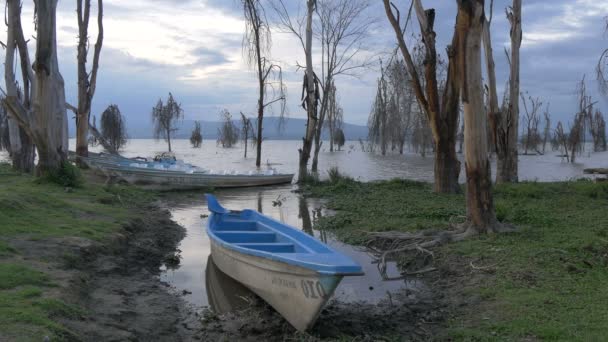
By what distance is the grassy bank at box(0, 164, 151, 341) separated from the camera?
186 inches

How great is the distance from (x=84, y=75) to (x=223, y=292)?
17138 mm

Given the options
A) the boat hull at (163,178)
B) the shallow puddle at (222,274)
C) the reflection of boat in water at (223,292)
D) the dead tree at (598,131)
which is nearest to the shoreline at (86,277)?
the shallow puddle at (222,274)

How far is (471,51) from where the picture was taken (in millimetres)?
8594

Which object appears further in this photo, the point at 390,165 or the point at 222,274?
the point at 390,165

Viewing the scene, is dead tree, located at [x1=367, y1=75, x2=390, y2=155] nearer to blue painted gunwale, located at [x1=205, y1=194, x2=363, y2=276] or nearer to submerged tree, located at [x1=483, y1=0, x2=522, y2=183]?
submerged tree, located at [x1=483, y1=0, x2=522, y2=183]

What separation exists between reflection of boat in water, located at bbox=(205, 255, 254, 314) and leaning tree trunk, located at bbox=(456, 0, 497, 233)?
3.71 metres

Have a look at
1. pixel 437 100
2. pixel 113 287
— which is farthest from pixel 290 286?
pixel 437 100

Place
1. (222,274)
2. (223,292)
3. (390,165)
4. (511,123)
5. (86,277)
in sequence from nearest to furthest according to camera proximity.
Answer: (86,277), (223,292), (222,274), (511,123), (390,165)

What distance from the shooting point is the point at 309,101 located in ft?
69.1

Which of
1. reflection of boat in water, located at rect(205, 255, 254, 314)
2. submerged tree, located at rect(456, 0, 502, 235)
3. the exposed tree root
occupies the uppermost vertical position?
submerged tree, located at rect(456, 0, 502, 235)

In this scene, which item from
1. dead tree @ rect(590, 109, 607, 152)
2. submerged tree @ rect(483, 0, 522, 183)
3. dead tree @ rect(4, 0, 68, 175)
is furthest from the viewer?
dead tree @ rect(590, 109, 607, 152)

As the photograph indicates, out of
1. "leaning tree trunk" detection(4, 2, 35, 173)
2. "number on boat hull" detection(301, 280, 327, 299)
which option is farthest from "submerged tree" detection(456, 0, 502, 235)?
"leaning tree trunk" detection(4, 2, 35, 173)

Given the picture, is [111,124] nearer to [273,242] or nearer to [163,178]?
[163,178]

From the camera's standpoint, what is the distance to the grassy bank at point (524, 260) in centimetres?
514
